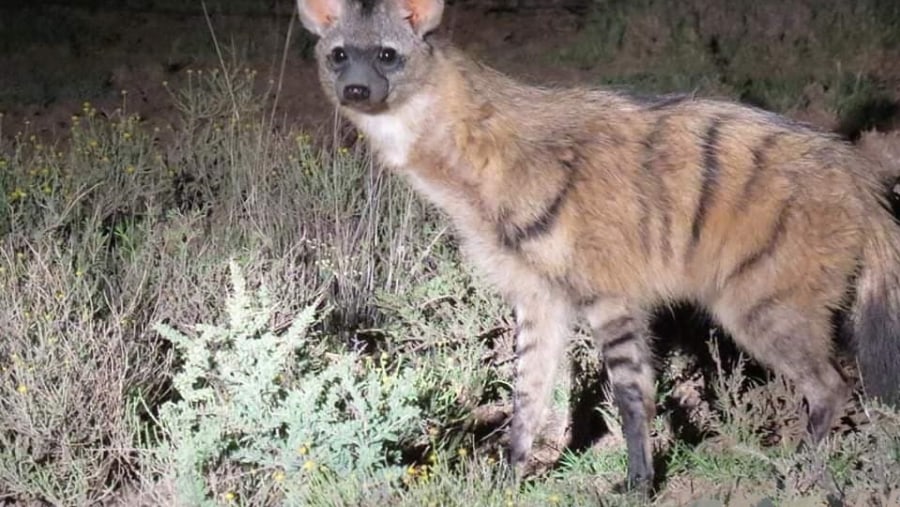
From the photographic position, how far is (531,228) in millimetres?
5289

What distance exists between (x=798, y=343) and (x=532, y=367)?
2.98ft

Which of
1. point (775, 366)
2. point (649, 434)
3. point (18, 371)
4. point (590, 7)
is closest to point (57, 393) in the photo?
point (18, 371)

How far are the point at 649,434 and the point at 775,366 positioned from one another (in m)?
0.48

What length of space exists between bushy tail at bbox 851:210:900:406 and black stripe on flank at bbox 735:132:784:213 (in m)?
0.40

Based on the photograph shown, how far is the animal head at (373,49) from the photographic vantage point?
5328 mm

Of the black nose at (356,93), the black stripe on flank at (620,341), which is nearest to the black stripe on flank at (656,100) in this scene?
the black stripe on flank at (620,341)

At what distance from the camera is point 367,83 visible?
5.30 m

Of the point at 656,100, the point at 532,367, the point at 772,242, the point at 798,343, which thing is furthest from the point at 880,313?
the point at 532,367

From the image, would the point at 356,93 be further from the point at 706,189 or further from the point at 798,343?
the point at 798,343

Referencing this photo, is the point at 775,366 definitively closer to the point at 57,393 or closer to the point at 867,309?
the point at 867,309

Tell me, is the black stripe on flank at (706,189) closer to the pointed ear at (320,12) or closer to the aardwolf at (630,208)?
the aardwolf at (630,208)

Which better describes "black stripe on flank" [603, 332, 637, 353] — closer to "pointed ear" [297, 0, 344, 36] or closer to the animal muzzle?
the animal muzzle

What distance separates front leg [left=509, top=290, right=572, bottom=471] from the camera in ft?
18.3

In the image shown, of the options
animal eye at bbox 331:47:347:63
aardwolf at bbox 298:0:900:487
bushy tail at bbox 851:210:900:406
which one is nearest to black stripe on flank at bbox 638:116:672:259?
aardwolf at bbox 298:0:900:487
